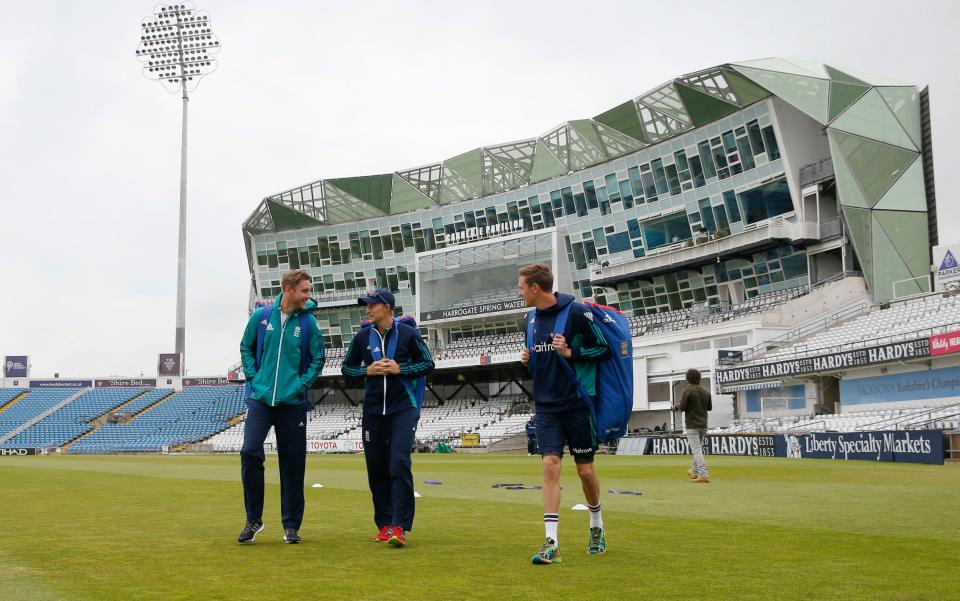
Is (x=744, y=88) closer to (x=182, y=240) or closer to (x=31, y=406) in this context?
(x=182, y=240)

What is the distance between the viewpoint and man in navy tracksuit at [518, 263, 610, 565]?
761 cm

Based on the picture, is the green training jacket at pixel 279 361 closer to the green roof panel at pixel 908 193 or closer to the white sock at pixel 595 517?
the white sock at pixel 595 517

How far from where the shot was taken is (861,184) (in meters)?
52.0

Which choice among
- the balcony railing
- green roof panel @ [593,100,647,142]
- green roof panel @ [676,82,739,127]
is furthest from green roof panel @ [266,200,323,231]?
the balcony railing

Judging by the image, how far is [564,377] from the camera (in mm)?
7668

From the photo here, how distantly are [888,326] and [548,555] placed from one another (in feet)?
126

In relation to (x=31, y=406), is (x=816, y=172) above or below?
above

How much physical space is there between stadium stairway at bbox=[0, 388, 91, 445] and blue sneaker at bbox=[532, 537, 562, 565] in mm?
76559

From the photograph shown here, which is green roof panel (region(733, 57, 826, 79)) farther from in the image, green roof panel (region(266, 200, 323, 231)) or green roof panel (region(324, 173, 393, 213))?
green roof panel (region(266, 200, 323, 231))

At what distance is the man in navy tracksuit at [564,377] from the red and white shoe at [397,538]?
1.21 metres

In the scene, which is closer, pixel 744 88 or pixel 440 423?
pixel 744 88

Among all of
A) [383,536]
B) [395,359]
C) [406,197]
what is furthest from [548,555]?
[406,197]

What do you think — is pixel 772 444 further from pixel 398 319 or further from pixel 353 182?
pixel 353 182

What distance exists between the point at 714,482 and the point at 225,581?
12.7 m
